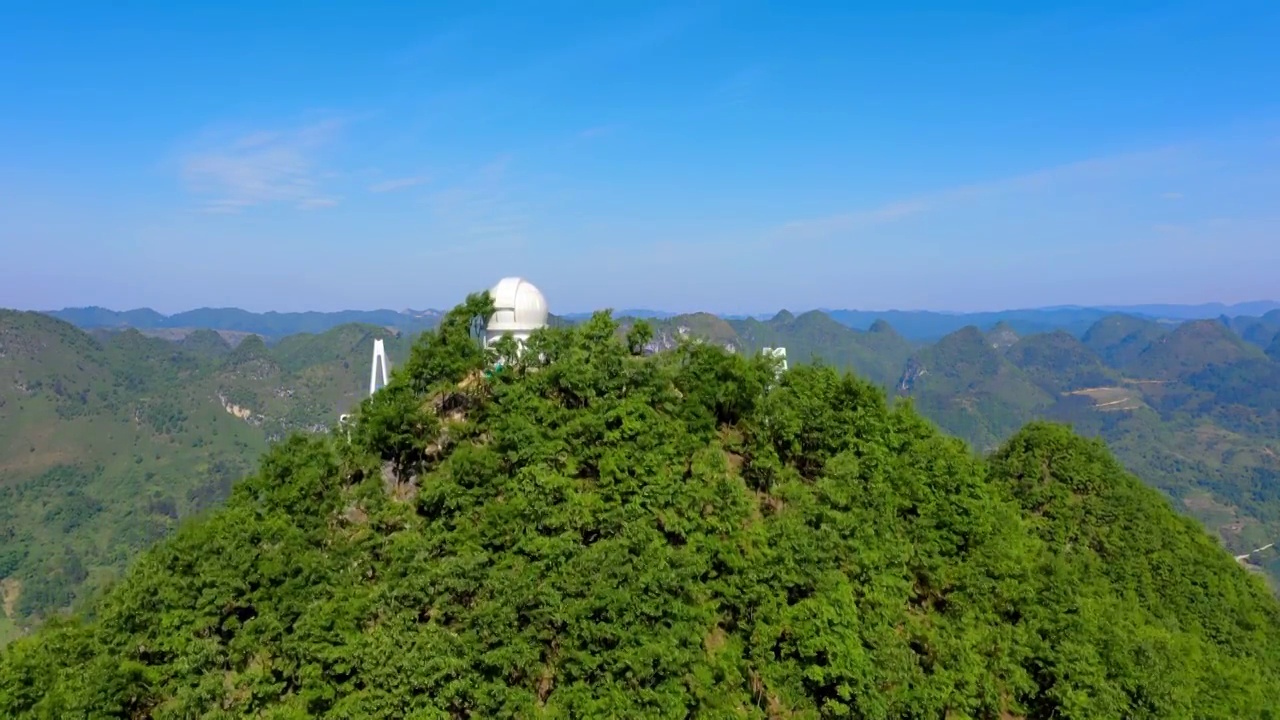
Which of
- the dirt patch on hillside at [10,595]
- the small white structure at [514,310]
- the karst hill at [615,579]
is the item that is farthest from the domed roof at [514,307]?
the dirt patch on hillside at [10,595]

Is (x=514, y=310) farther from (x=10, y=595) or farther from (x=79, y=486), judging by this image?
(x=79, y=486)

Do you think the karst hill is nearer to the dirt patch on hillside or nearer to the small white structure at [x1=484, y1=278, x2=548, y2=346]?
the small white structure at [x1=484, y1=278, x2=548, y2=346]

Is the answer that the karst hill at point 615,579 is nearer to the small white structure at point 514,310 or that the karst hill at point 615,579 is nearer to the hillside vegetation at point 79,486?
the small white structure at point 514,310

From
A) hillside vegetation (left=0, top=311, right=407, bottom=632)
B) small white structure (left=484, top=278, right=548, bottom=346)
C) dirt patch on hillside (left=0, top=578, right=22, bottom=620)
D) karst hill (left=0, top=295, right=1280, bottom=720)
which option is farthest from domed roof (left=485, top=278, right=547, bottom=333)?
dirt patch on hillside (left=0, top=578, right=22, bottom=620)

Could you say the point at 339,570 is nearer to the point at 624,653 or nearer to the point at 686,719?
the point at 624,653

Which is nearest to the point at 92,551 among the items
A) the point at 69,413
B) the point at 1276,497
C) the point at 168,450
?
the point at 168,450

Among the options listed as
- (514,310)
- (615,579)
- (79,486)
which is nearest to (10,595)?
(79,486)
